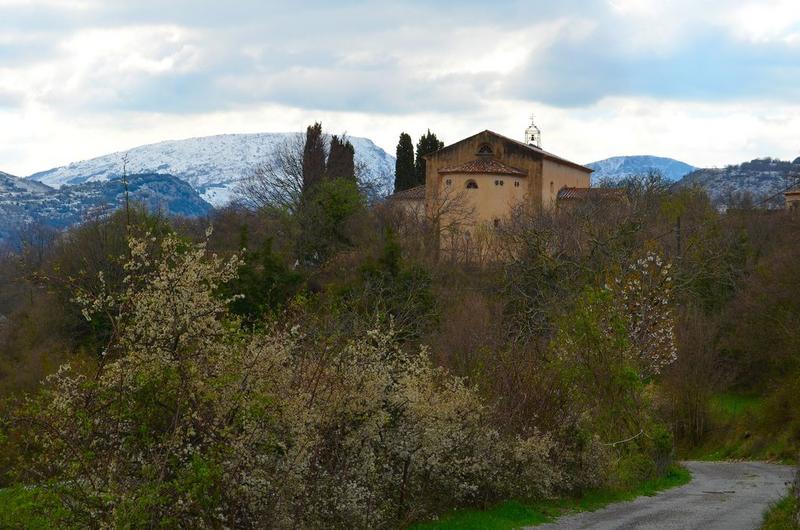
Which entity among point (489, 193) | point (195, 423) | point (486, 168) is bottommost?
point (195, 423)

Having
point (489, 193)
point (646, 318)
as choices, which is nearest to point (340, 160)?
point (489, 193)

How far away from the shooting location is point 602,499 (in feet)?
62.0

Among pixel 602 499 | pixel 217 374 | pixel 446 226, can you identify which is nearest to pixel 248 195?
pixel 446 226

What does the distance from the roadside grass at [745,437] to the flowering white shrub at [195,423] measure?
901 inches

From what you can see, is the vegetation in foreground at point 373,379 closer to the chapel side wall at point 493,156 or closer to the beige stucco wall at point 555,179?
the chapel side wall at point 493,156

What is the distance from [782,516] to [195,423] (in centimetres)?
829

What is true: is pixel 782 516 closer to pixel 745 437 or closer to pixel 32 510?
pixel 32 510

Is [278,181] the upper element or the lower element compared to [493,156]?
lower

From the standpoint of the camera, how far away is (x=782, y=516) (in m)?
13.7

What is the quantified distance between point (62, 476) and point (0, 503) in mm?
3880

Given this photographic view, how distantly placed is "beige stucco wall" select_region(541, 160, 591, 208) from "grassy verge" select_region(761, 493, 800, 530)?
48049 millimetres

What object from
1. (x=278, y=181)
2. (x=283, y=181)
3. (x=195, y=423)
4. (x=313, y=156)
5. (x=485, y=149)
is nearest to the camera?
(x=195, y=423)

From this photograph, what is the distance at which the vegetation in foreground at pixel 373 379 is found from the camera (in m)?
10.1

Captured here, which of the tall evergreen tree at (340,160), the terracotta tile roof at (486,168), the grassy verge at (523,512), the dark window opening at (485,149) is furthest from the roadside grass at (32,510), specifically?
the tall evergreen tree at (340,160)
